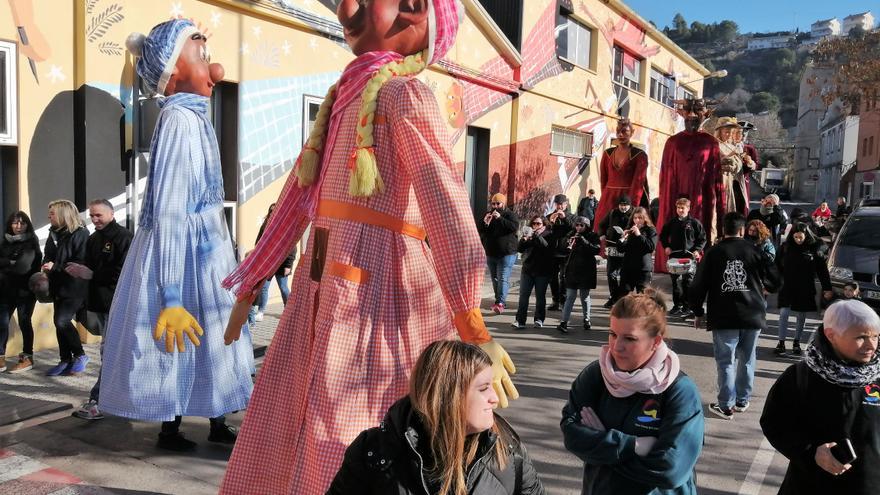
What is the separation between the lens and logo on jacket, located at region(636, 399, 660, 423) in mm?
2418

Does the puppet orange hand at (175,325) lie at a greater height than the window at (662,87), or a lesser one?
lesser

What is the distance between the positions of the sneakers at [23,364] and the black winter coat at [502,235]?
5.00 metres

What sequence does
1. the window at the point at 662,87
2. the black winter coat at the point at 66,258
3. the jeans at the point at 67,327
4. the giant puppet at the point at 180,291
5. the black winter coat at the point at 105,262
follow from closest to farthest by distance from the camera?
the giant puppet at the point at 180,291 < the black winter coat at the point at 105,262 < the black winter coat at the point at 66,258 < the jeans at the point at 67,327 < the window at the point at 662,87

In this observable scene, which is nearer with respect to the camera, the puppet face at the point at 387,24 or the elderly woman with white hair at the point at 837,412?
the elderly woman with white hair at the point at 837,412

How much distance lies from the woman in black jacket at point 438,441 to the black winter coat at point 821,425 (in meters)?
1.33


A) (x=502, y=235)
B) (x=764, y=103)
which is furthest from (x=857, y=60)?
(x=764, y=103)

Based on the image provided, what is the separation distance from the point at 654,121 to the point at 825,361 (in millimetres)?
22901

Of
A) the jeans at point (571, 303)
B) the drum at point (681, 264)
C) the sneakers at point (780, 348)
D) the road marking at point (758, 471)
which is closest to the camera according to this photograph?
the road marking at point (758, 471)

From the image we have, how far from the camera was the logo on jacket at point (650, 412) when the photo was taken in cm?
242

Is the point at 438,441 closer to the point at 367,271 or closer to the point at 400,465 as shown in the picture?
the point at 400,465

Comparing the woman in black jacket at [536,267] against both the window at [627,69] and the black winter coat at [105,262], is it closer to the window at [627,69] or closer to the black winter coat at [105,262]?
the black winter coat at [105,262]

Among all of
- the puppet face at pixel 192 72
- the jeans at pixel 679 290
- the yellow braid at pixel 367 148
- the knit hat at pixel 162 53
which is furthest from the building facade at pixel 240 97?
the yellow braid at pixel 367 148

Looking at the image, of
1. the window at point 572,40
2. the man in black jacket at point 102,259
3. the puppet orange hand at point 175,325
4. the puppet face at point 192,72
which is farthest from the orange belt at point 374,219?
the window at point 572,40

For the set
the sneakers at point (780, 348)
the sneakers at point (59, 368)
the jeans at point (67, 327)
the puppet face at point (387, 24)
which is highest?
the puppet face at point (387, 24)
